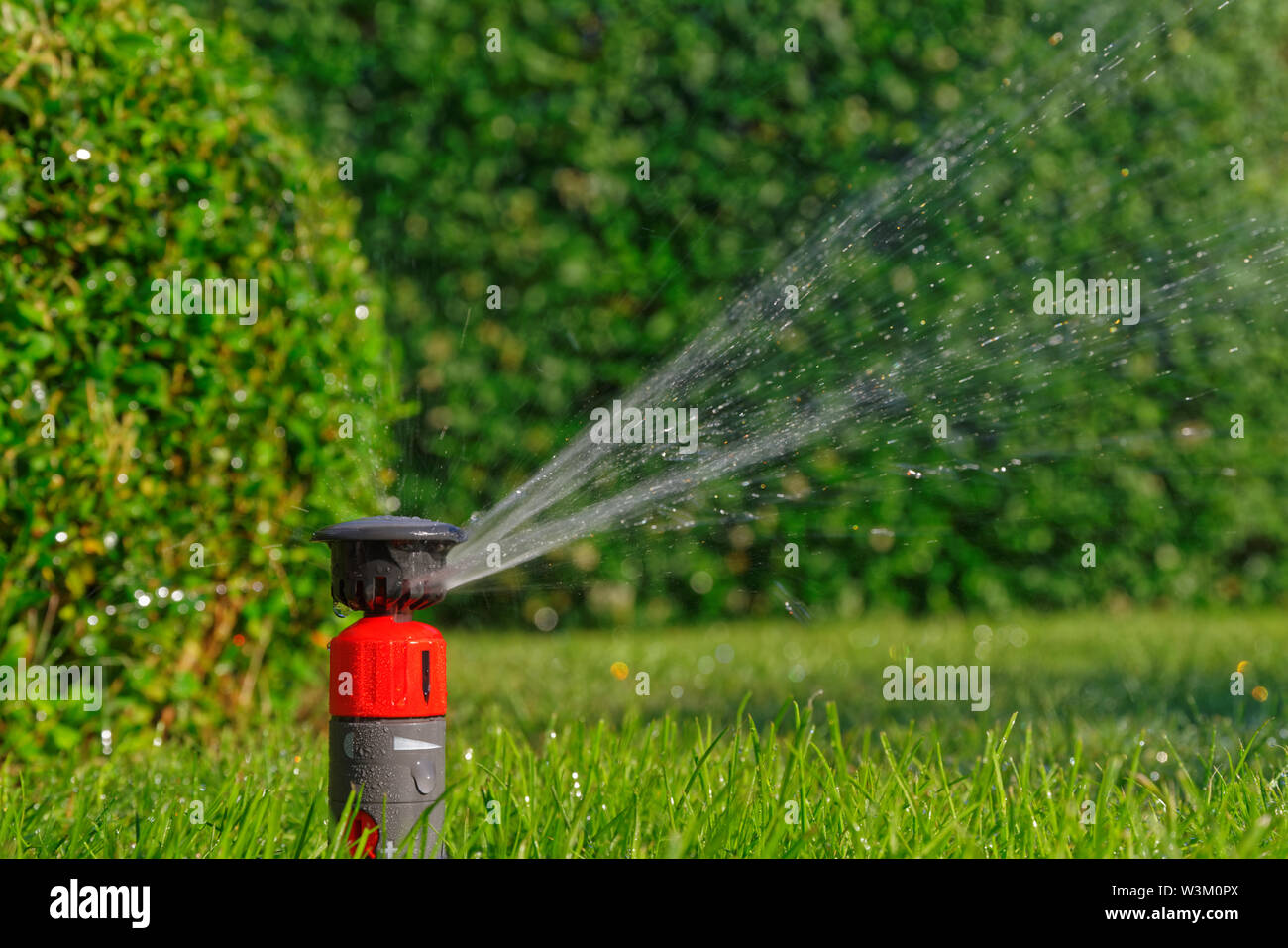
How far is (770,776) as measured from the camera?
2.93 metres

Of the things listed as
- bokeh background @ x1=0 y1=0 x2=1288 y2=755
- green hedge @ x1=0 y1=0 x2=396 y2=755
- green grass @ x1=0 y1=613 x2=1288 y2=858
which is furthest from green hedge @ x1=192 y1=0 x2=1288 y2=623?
green hedge @ x1=0 y1=0 x2=396 y2=755

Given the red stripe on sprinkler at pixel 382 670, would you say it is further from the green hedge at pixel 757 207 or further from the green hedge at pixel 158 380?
the green hedge at pixel 757 207

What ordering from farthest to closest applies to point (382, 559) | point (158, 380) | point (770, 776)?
point (158, 380) → point (770, 776) → point (382, 559)

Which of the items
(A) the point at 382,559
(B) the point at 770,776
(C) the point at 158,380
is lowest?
(B) the point at 770,776

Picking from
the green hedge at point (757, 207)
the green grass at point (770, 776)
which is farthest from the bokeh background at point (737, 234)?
the green grass at point (770, 776)

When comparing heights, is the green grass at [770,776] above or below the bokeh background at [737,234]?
below

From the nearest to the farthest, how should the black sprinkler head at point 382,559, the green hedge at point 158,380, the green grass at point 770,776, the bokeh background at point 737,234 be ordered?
1. the black sprinkler head at point 382,559
2. the green grass at point 770,776
3. the green hedge at point 158,380
4. the bokeh background at point 737,234

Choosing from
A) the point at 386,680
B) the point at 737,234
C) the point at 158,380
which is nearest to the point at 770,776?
the point at 386,680

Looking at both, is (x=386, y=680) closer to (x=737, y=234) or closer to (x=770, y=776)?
(x=770, y=776)

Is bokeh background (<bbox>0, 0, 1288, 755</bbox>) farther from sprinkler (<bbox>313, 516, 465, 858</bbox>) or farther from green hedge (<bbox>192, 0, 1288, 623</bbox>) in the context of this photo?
sprinkler (<bbox>313, 516, 465, 858</bbox>)

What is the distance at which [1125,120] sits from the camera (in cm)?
624

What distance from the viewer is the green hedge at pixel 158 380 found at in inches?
127

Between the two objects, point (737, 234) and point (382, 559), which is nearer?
point (382, 559)

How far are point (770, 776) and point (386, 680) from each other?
1143mm
